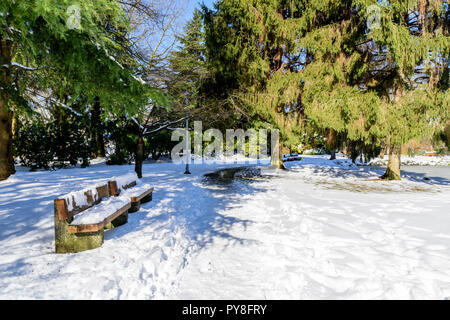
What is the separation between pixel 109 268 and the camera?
288cm

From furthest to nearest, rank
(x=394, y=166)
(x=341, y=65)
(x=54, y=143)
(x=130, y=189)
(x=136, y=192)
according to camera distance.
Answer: (x=54, y=143), (x=394, y=166), (x=341, y=65), (x=130, y=189), (x=136, y=192)

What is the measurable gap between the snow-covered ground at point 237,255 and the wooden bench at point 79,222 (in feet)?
0.58

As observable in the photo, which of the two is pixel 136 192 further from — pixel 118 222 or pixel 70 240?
pixel 70 240

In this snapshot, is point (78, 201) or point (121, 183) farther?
point (121, 183)

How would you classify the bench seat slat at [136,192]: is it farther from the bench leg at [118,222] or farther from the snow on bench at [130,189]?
the bench leg at [118,222]

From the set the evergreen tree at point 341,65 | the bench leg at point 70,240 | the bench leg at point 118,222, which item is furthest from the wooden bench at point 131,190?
the evergreen tree at point 341,65

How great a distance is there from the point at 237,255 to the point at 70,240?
7.56 ft

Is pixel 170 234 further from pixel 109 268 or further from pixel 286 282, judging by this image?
pixel 286 282

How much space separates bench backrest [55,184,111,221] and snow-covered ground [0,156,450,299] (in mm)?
576

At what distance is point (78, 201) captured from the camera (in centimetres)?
343

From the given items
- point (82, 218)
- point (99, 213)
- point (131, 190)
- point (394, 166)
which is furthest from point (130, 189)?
point (394, 166)

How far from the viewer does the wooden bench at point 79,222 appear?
125 inches
